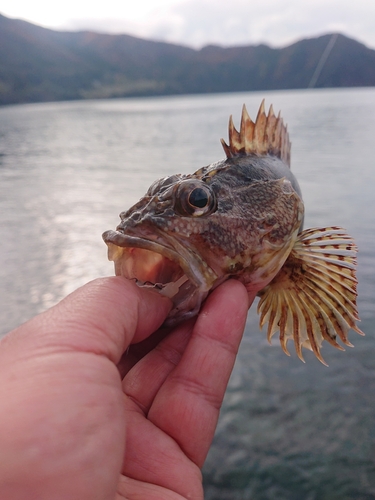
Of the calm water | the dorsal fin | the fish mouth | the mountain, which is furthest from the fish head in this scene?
the mountain

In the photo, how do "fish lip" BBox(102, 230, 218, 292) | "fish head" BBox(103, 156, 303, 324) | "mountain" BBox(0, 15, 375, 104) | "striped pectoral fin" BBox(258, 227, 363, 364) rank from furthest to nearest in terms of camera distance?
"mountain" BBox(0, 15, 375, 104)
"striped pectoral fin" BBox(258, 227, 363, 364)
"fish head" BBox(103, 156, 303, 324)
"fish lip" BBox(102, 230, 218, 292)

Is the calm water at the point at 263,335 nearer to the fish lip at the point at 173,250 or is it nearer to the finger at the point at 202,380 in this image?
the finger at the point at 202,380

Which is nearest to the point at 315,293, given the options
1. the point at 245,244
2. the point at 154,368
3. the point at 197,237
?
the point at 245,244

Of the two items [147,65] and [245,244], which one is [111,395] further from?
[147,65]

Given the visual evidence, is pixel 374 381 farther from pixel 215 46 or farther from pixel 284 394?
pixel 215 46

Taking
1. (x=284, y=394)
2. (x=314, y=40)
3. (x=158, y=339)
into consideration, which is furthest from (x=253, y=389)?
(x=314, y=40)

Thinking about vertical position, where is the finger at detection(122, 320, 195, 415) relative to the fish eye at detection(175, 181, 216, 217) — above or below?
below

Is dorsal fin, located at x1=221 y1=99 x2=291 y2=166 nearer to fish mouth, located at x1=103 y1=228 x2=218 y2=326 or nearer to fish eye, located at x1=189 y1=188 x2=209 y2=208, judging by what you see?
fish eye, located at x1=189 y1=188 x2=209 y2=208
